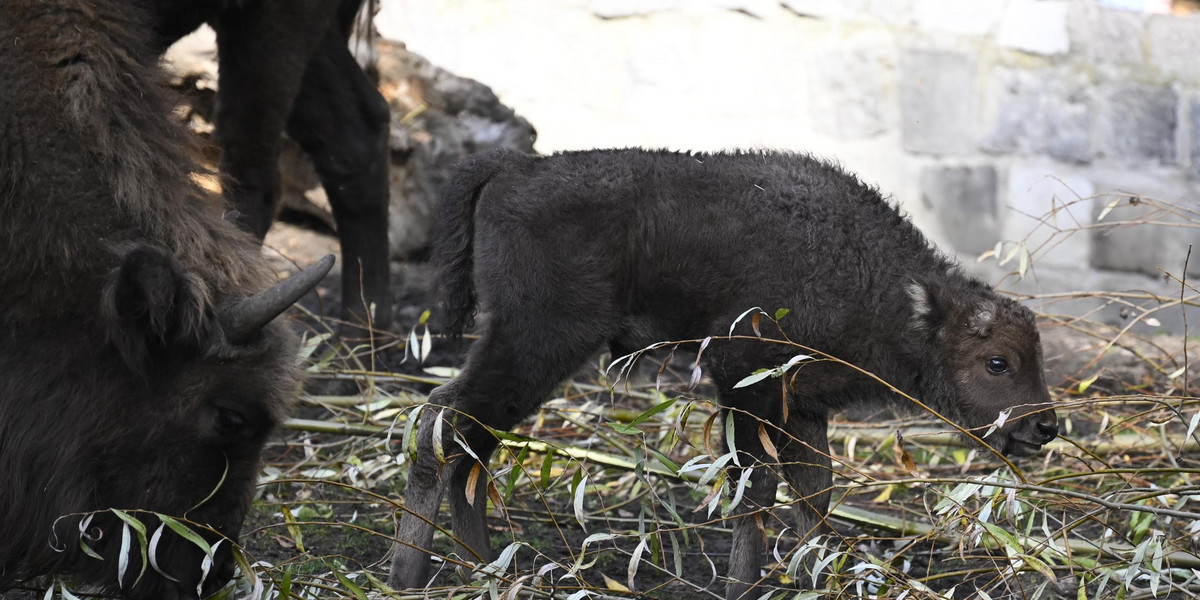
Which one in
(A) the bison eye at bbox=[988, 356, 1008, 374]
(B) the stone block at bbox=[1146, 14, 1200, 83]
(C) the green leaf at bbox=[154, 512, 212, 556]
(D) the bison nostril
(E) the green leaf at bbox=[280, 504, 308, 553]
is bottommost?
(E) the green leaf at bbox=[280, 504, 308, 553]

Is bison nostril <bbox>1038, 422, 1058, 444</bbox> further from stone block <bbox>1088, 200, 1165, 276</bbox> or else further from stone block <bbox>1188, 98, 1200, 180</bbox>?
stone block <bbox>1188, 98, 1200, 180</bbox>

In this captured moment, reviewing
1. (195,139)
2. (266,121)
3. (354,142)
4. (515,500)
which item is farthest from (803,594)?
(354,142)

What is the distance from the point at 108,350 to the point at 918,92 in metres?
5.46

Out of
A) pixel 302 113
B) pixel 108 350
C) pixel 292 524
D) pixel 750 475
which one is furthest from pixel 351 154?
pixel 750 475

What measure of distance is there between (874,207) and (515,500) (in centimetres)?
167

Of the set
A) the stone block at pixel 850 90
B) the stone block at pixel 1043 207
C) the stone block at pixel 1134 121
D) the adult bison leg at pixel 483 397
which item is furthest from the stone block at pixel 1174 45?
the adult bison leg at pixel 483 397

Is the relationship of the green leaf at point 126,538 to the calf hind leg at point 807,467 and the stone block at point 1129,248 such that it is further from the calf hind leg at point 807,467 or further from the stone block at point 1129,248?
the stone block at point 1129,248

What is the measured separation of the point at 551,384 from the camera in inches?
141

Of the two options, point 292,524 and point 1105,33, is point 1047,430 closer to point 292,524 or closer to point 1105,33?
point 292,524

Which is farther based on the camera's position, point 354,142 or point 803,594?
point 354,142

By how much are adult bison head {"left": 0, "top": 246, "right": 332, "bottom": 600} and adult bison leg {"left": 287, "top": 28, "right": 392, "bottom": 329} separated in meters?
2.29

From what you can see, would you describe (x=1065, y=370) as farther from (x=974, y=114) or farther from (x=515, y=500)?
(x=515, y=500)

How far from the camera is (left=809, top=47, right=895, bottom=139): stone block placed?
720 centimetres

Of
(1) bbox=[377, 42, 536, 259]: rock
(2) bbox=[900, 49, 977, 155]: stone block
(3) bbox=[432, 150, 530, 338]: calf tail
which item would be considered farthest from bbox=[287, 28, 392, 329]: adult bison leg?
(2) bbox=[900, 49, 977, 155]: stone block
